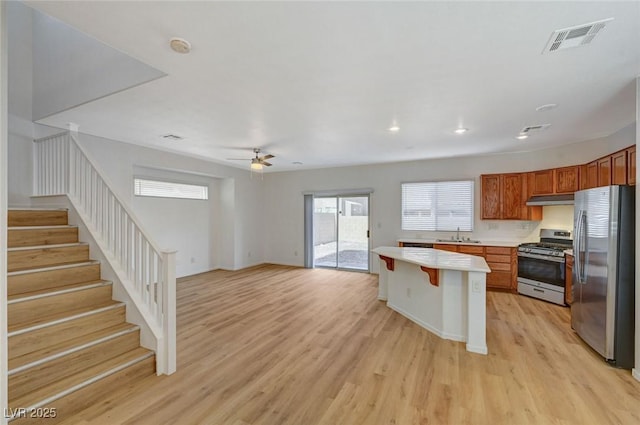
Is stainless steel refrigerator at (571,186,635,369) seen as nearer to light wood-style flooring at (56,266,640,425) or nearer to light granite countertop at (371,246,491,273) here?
light wood-style flooring at (56,266,640,425)

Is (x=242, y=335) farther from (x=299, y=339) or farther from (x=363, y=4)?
(x=363, y=4)

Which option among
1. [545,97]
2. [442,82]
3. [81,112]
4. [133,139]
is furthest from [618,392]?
[133,139]

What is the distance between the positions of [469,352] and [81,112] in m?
5.40

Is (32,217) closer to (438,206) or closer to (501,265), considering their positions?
(438,206)

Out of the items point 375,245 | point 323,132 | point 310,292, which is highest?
point 323,132

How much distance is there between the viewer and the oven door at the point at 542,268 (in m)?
4.39

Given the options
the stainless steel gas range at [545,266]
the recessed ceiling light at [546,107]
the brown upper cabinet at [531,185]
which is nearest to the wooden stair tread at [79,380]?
the recessed ceiling light at [546,107]

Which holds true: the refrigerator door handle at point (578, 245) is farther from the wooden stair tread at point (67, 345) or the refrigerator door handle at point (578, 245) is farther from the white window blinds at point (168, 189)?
the white window blinds at point (168, 189)

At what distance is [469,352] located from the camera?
2963 millimetres

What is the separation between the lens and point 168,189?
6.12 metres

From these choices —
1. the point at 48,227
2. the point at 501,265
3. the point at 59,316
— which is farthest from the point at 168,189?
the point at 501,265

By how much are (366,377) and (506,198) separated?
15.5ft

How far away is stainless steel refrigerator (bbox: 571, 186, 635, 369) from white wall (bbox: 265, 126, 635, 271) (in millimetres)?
1940

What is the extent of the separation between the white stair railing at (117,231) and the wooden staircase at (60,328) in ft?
0.64
